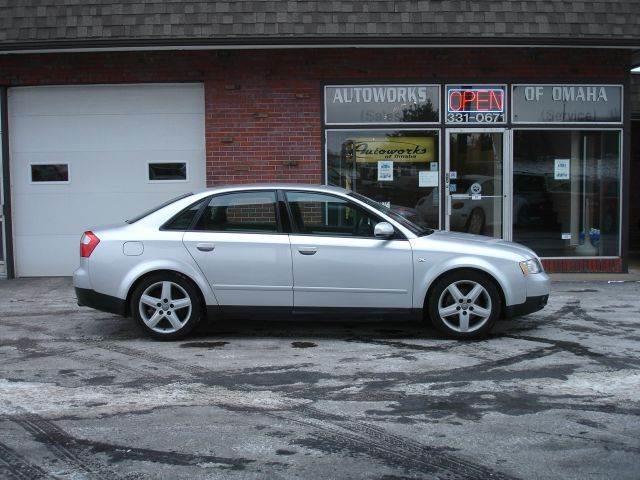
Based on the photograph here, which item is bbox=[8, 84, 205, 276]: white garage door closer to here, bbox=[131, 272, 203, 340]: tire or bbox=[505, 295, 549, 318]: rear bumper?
bbox=[131, 272, 203, 340]: tire

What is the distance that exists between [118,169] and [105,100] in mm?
1089

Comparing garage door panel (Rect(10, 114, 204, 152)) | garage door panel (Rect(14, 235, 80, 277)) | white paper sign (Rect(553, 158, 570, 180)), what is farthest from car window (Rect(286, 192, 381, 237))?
garage door panel (Rect(14, 235, 80, 277))

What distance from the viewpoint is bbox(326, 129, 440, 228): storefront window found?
38.1 feet

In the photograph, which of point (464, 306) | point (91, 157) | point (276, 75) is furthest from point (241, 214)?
point (91, 157)

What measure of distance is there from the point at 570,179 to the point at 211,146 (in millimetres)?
5686

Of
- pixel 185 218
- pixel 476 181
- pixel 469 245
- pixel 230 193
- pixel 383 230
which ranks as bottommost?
pixel 469 245

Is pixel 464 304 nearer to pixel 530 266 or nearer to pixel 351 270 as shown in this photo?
pixel 530 266

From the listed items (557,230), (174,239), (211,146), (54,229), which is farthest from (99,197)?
(557,230)

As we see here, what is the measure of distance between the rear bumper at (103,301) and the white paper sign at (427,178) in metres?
5.73

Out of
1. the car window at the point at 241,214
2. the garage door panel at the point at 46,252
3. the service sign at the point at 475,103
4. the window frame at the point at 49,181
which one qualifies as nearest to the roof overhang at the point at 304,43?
the service sign at the point at 475,103

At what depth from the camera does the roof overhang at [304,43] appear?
10.6 metres

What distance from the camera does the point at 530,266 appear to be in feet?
24.6

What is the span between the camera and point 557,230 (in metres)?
11.9

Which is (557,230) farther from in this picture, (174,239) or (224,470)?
(224,470)
